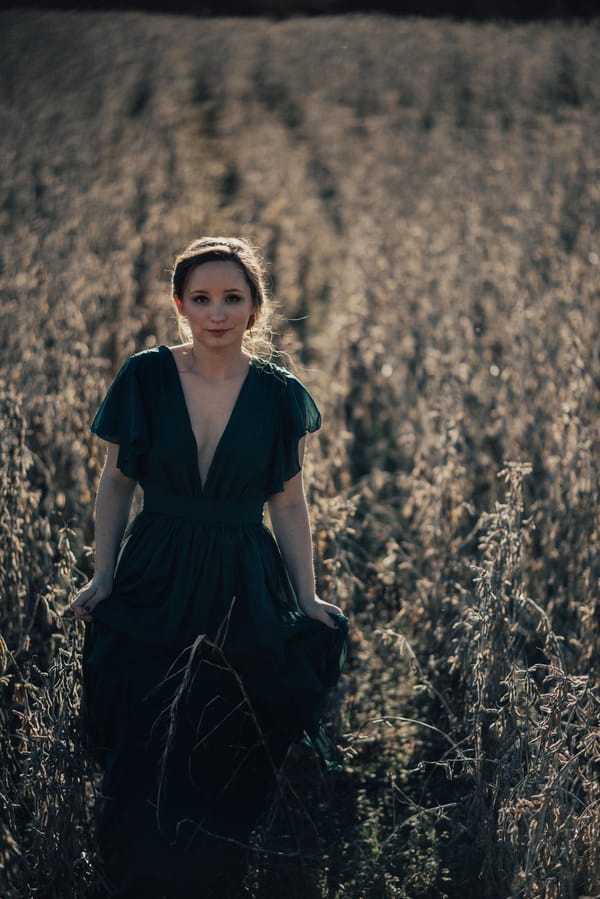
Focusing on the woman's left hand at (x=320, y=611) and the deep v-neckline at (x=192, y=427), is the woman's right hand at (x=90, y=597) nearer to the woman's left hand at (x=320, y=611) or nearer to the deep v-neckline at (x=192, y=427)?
the deep v-neckline at (x=192, y=427)

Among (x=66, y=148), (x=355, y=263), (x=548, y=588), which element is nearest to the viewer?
(x=548, y=588)

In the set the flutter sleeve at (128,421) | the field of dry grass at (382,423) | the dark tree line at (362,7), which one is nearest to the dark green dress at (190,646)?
the flutter sleeve at (128,421)

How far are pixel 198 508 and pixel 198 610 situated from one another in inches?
9.3

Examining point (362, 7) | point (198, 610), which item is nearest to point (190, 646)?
point (198, 610)

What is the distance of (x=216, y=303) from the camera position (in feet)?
8.34

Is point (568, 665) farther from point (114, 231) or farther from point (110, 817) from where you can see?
point (114, 231)

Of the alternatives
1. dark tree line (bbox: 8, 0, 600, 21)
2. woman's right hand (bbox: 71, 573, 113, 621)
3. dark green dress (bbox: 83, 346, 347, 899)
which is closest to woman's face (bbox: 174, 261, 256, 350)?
dark green dress (bbox: 83, 346, 347, 899)

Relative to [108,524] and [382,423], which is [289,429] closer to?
[108,524]

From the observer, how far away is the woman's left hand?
2.62 metres

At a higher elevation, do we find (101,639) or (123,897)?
(101,639)

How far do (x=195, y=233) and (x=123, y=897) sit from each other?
628 centimetres

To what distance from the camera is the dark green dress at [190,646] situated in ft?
8.23

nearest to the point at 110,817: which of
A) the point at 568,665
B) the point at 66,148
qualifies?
the point at 568,665

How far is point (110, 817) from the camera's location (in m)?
2.53
